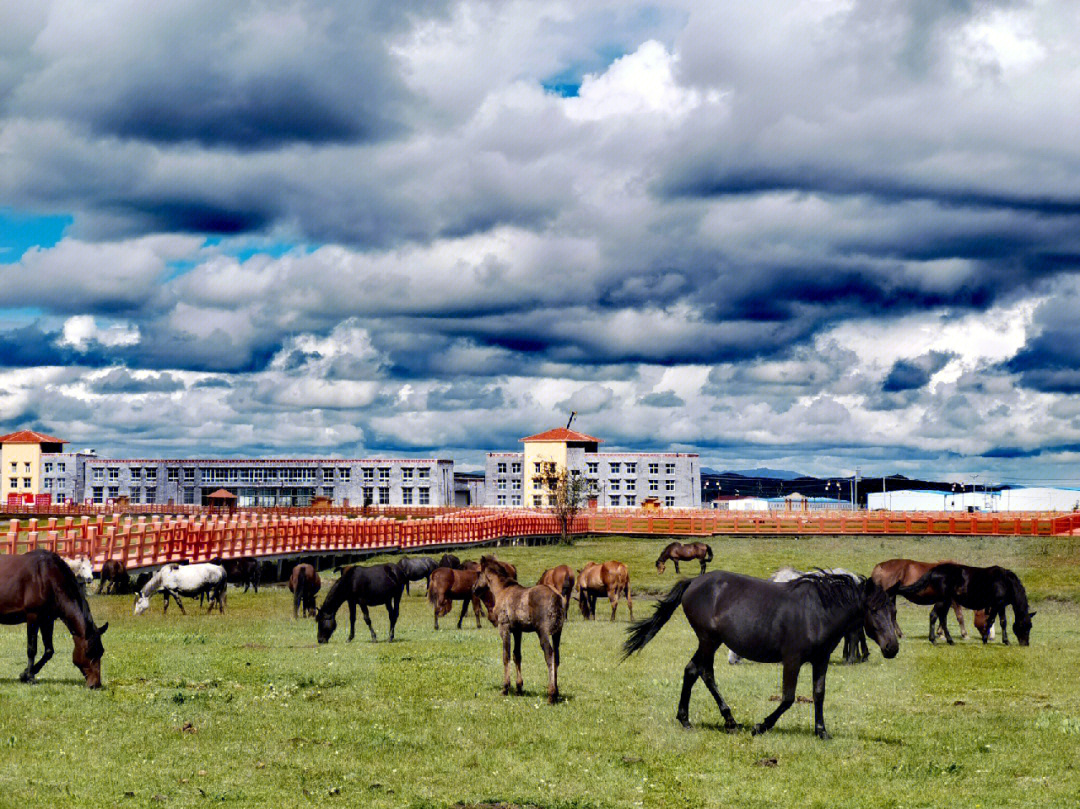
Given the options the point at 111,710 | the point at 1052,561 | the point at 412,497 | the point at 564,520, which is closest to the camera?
the point at 111,710

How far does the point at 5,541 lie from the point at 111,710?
810 inches

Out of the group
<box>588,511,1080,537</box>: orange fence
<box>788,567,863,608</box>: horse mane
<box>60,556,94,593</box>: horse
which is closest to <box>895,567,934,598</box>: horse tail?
<box>788,567,863,608</box>: horse mane

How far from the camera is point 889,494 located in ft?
523

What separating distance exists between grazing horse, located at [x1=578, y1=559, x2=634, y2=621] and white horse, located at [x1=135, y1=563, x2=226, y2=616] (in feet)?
31.6

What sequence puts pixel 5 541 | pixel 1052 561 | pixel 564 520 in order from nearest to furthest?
1. pixel 5 541
2. pixel 1052 561
3. pixel 564 520

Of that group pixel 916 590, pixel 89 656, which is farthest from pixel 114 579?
pixel 916 590

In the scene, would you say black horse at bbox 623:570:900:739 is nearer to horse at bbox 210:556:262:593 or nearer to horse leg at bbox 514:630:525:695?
horse leg at bbox 514:630:525:695

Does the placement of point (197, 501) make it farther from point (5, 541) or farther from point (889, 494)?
point (5, 541)

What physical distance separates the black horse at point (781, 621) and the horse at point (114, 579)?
1029 inches

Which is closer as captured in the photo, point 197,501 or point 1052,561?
point 1052,561

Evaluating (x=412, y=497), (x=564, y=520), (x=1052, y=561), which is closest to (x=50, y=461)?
(x=412, y=497)

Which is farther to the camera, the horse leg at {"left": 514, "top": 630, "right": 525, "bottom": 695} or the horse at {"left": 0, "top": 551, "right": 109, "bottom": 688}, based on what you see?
the horse leg at {"left": 514, "top": 630, "right": 525, "bottom": 695}

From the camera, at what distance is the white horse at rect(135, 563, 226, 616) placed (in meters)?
31.1

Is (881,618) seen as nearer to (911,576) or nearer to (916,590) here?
(916,590)
